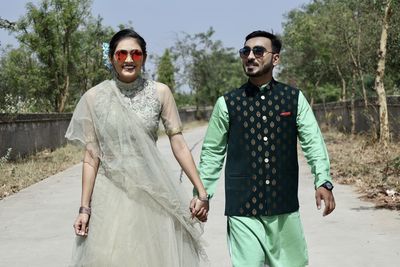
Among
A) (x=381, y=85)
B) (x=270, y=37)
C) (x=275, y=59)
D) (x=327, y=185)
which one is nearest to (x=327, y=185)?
(x=327, y=185)

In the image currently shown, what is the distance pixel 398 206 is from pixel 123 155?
5891mm

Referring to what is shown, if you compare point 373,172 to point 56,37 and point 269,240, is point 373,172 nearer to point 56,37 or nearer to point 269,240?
point 269,240

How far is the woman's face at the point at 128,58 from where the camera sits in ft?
12.3

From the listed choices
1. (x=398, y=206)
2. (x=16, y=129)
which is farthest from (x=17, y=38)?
(x=398, y=206)

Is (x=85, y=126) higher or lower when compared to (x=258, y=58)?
lower

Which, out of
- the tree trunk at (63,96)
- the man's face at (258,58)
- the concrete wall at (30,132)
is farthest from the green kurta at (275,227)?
the tree trunk at (63,96)

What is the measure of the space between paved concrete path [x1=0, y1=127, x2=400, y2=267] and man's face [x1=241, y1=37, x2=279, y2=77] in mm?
2527

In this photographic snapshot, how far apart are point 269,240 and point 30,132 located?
1657 centimetres

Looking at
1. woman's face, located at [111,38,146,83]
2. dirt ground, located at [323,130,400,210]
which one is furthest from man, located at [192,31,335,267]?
dirt ground, located at [323,130,400,210]

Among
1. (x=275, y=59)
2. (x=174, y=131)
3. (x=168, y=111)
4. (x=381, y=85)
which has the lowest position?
(x=174, y=131)

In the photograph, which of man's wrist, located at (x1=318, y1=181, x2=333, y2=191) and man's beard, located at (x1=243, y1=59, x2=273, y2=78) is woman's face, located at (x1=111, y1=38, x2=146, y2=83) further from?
man's wrist, located at (x1=318, y1=181, x2=333, y2=191)

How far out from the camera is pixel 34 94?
30.1 m

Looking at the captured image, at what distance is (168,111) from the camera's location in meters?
3.84

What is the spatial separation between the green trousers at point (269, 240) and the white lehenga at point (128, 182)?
35 centimetres
